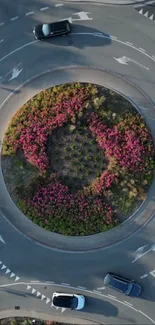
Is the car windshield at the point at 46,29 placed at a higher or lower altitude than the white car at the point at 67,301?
higher

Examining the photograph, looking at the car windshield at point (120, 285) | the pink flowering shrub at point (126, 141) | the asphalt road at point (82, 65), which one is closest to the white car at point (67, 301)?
the asphalt road at point (82, 65)

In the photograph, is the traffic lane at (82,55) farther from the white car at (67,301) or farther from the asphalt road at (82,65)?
the white car at (67,301)

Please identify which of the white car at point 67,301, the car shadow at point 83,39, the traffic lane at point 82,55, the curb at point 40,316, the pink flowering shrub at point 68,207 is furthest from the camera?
the curb at point 40,316

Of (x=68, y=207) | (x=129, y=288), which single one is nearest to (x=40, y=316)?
(x=129, y=288)

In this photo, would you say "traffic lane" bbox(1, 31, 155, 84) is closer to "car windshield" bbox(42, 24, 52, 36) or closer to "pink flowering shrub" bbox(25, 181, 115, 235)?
"car windshield" bbox(42, 24, 52, 36)

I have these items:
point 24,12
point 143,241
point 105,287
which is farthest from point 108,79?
point 105,287

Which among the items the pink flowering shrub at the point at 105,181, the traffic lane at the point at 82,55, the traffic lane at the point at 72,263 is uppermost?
the traffic lane at the point at 82,55
